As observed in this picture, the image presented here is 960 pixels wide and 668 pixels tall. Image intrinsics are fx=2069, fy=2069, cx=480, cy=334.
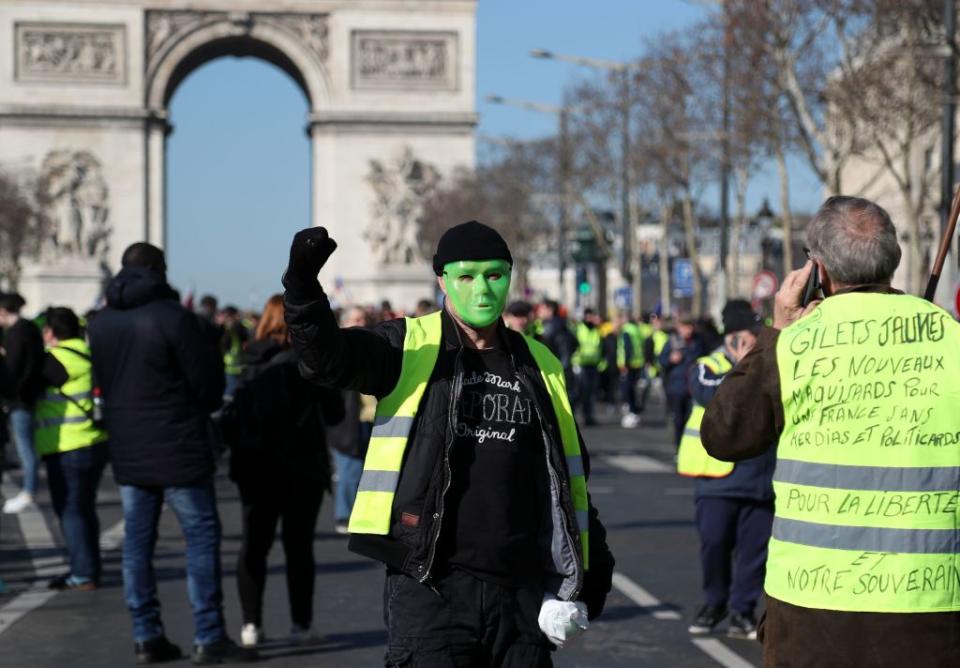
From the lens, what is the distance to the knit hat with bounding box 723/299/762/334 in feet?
32.8

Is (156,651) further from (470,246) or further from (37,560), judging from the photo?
(470,246)

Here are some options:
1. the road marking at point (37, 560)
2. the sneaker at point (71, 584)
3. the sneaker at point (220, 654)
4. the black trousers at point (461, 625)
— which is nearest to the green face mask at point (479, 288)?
the black trousers at point (461, 625)

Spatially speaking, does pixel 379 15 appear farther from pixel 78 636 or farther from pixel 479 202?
pixel 78 636

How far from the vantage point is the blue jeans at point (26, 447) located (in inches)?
672

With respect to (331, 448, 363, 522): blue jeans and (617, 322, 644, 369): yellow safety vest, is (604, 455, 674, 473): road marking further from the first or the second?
(617, 322, 644, 369): yellow safety vest

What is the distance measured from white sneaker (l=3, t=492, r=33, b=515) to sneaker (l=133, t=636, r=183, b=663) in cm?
747

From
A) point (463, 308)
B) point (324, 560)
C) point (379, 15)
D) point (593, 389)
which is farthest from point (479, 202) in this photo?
point (463, 308)

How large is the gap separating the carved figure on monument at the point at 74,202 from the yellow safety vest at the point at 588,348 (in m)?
24.0

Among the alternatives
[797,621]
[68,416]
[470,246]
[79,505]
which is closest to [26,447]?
[68,416]

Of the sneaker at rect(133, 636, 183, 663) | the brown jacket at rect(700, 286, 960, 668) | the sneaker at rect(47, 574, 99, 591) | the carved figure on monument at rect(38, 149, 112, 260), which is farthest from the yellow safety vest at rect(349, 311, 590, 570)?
the carved figure on monument at rect(38, 149, 112, 260)

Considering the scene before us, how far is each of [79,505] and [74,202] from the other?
4137cm

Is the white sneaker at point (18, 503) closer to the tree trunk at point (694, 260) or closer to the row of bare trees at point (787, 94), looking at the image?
the row of bare trees at point (787, 94)

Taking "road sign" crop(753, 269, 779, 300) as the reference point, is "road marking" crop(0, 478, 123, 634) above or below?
below

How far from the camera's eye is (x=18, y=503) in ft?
55.0
